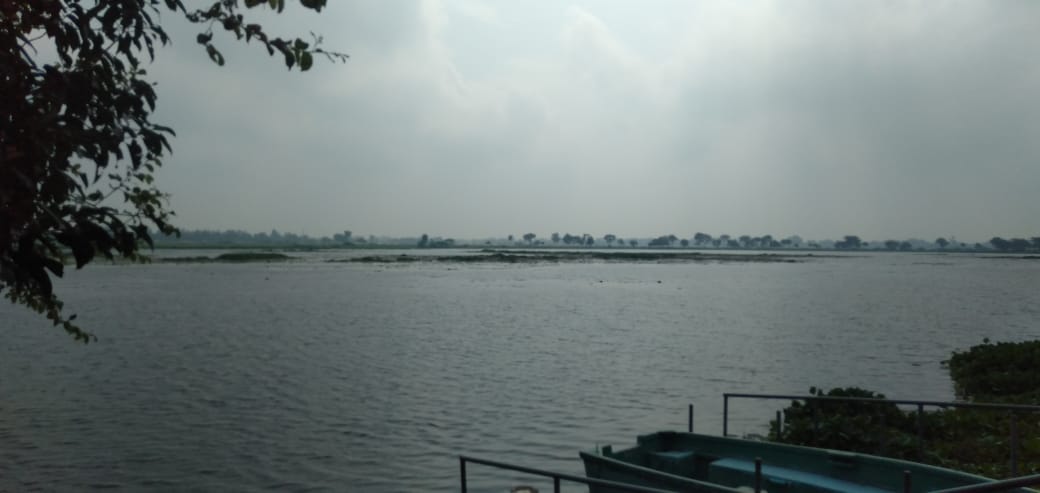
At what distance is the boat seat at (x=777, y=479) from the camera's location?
11.6m

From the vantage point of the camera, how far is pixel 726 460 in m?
13.0

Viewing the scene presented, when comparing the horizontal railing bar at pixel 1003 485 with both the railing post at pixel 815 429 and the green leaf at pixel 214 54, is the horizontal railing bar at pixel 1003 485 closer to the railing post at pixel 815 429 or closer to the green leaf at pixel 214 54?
the green leaf at pixel 214 54

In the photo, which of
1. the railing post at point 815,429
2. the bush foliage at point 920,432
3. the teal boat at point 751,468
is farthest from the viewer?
the railing post at point 815,429

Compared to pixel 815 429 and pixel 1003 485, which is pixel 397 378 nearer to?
pixel 815 429

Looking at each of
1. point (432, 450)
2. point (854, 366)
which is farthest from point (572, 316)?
point (432, 450)

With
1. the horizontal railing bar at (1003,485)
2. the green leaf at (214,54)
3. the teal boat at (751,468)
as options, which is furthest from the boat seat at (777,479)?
the green leaf at (214,54)

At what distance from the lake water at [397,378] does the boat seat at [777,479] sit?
568 cm

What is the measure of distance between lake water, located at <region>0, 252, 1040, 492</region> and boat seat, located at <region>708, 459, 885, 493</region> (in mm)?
5676

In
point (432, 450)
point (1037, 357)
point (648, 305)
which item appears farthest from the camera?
point (648, 305)

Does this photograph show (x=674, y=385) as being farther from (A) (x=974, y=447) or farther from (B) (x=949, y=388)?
(A) (x=974, y=447)

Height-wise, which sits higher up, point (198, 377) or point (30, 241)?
point (30, 241)

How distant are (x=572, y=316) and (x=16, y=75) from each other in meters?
50.6

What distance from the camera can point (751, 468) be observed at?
40.7ft

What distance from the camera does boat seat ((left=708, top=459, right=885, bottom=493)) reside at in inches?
458
